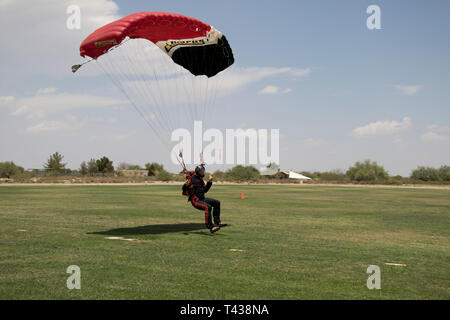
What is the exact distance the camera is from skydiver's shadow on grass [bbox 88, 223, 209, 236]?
46.9 feet

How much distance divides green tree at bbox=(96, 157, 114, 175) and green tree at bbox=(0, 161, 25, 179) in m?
29.8

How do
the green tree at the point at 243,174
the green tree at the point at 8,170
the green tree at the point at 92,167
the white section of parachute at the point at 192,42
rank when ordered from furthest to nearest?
the green tree at the point at 92,167, the green tree at the point at 243,174, the green tree at the point at 8,170, the white section of parachute at the point at 192,42

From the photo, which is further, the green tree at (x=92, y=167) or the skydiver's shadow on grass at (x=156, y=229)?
the green tree at (x=92, y=167)

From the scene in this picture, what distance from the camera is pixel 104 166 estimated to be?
433 feet

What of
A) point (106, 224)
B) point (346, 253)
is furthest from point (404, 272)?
point (106, 224)

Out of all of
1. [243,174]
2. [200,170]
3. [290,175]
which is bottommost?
[290,175]

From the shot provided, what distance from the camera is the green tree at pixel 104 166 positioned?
5177 inches

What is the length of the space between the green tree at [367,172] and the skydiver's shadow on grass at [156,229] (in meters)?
102

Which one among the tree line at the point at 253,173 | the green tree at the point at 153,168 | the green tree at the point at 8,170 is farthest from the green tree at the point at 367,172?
the green tree at the point at 8,170

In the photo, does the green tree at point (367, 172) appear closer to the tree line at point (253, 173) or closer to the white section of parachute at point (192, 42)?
the tree line at point (253, 173)

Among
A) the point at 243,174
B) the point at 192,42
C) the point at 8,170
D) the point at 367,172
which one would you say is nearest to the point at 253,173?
the point at 243,174

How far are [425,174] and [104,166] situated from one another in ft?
302

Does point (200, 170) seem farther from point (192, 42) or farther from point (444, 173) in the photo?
point (444, 173)

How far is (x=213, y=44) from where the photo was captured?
52.0 feet
